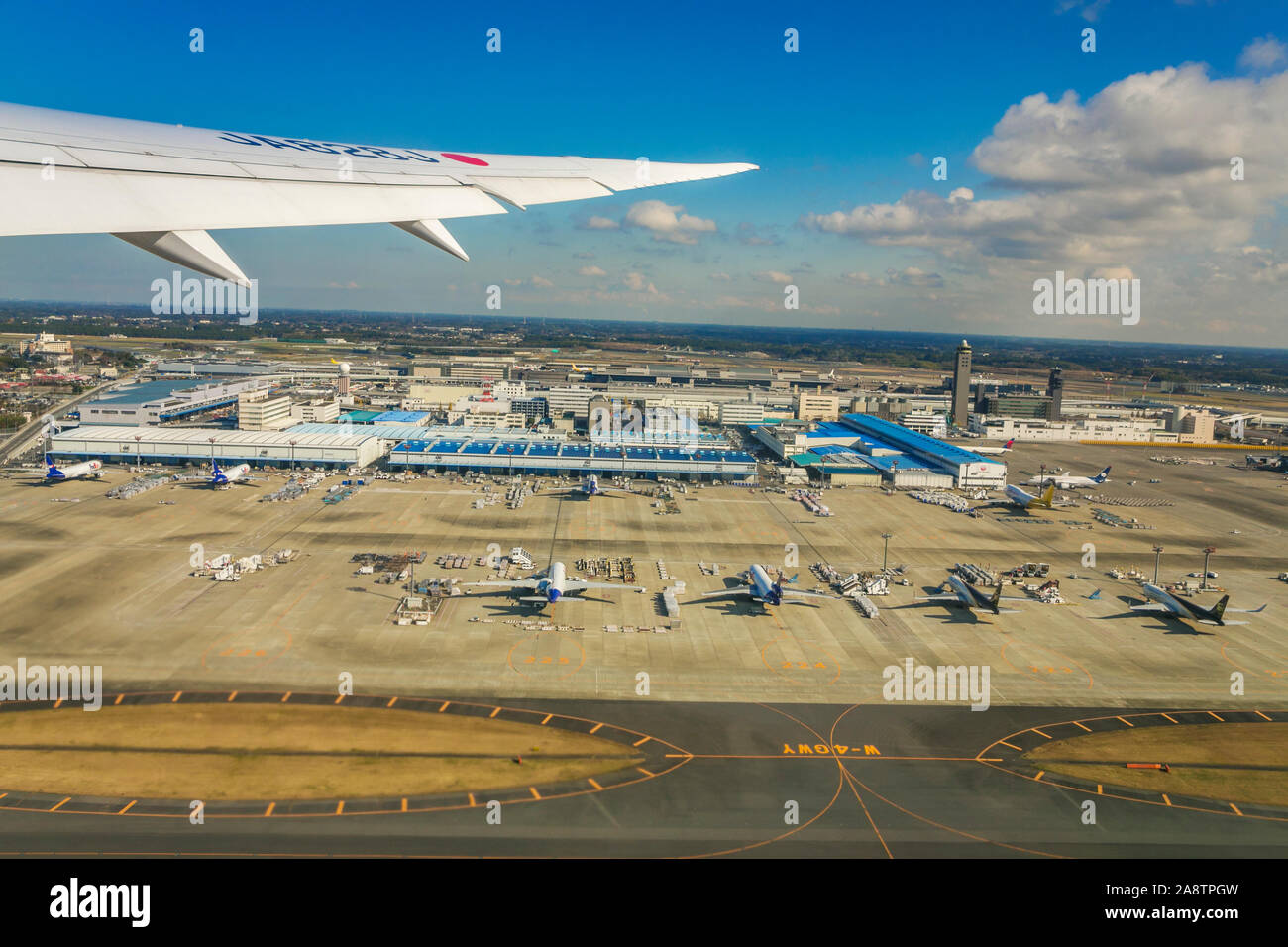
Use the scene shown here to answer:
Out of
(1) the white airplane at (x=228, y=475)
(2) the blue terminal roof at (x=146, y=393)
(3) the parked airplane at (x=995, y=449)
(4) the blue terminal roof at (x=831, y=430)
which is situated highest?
(2) the blue terminal roof at (x=146, y=393)

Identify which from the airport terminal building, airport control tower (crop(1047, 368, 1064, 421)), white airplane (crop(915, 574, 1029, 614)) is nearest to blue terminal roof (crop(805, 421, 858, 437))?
the airport terminal building

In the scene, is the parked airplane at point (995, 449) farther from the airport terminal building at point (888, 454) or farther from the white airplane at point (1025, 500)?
the white airplane at point (1025, 500)

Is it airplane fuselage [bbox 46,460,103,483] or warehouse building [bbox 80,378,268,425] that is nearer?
airplane fuselage [bbox 46,460,103,483]

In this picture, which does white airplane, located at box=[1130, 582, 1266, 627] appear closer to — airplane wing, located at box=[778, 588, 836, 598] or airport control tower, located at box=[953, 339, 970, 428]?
airplane wing, located at box=[778, 588, 836, 598]

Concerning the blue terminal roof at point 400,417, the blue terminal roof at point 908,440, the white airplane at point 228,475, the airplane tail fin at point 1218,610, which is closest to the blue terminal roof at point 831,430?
the blue terminal roof at point 908,440

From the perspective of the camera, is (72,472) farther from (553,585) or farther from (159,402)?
(553,585)

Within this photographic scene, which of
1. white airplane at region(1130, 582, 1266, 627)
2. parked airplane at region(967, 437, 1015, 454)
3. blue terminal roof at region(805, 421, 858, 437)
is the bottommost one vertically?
white airplane at region(1130, 582, 1266, 627)
